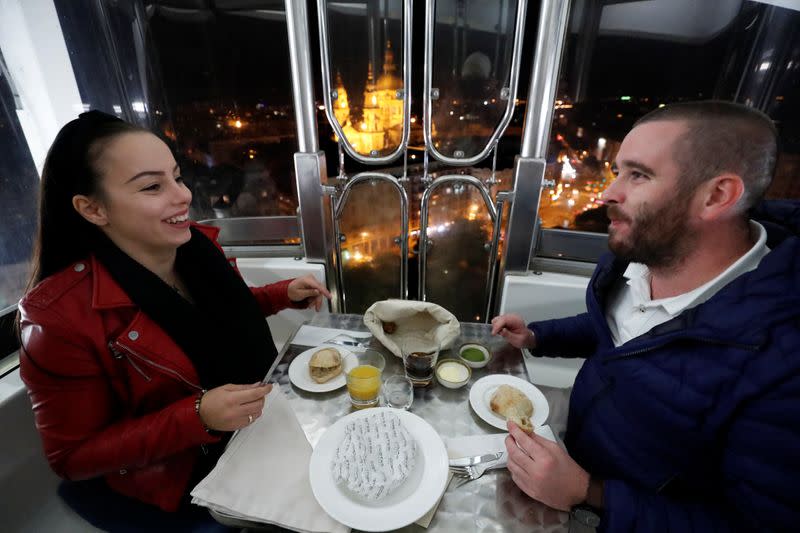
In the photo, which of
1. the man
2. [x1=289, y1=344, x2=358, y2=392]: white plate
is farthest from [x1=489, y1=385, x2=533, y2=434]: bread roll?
[x1=289, y1=344, x2=358, y2=392]: white plate

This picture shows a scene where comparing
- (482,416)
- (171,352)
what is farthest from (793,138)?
(171,352)

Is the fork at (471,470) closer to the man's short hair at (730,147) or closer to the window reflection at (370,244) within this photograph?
the man's short hair at (730,147)

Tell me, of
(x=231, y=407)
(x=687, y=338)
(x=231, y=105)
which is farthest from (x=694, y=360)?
(x=231, y=105)

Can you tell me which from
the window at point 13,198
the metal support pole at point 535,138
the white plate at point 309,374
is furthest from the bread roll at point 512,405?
the window at point 13,198

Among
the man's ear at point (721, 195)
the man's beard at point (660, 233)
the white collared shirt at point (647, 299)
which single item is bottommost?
the white collared shirt at point (647, 299)

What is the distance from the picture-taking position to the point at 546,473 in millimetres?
848

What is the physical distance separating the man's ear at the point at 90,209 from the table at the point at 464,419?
72 centimetres

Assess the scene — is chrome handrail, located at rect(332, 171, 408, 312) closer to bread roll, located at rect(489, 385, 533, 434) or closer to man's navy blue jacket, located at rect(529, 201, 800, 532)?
bread roll, located at rect(489, 385, 533, 434)

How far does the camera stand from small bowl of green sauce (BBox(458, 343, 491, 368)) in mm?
1292

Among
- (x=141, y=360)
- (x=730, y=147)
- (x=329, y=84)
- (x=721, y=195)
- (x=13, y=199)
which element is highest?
(x=329, y=84)

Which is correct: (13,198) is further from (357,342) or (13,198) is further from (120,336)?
(357,342)

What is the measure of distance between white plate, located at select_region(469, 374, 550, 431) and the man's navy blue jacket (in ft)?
0.48

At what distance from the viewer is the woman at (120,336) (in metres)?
1.00

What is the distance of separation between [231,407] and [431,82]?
1834mm
